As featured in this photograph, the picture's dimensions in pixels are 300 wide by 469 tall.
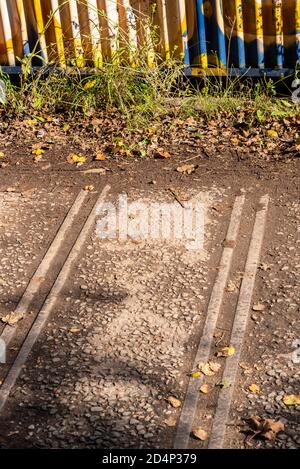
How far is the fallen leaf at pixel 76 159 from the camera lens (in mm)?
8000

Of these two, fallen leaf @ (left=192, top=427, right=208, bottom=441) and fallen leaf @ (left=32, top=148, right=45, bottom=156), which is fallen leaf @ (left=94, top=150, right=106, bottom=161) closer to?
fallen leaf @ (left=32, top=148, right=45, bottom=156)

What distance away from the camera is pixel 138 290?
6137 millimetres

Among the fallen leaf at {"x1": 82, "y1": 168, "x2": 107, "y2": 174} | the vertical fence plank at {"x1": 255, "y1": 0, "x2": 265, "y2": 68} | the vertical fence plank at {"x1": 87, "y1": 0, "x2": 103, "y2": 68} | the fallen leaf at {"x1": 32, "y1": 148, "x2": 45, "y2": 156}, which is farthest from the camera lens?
the vertical fence plank at {"x1": 87, "y1": 0, "x2": 103, "y2": 68}

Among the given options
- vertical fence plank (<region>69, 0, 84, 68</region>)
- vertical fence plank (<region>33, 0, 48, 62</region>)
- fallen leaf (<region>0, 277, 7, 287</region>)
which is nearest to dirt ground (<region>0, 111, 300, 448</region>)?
fallen leaf (<region>0, 277, 7, 287</region>)

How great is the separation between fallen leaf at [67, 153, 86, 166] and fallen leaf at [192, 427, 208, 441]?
12.3 feet

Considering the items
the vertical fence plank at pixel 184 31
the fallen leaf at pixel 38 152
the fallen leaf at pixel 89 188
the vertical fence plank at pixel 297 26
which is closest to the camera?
the fallen leaf at pixel 89 188

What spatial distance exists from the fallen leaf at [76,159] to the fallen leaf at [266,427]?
384 cm

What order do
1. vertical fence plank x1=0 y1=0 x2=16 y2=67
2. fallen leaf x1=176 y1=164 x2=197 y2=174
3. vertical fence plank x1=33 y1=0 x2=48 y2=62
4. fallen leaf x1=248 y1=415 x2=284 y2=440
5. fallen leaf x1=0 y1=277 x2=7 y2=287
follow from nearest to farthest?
fallen leaf x1=248 y1=415 x2=284 y2=440 → fallen leaf x1=0 y1=277 x2=7 y2=287 → fallen leaf x1=176 y1=164 x2=197 y2=174 → vertical fence plank x1=33 y1=0 x2=48 y2=62 → vertical fence plank x1=0 y1=0 x2=16 y2=67

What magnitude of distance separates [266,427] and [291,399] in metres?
0.32

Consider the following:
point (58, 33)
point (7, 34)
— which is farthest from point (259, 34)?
point (7, 34)

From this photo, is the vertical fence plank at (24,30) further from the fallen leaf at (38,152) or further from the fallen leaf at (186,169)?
the fallen leaf at (186,169)

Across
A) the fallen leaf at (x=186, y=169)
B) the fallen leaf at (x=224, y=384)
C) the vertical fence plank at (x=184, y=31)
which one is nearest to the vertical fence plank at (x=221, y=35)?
the vertical fence plank at (x=184, y=31)

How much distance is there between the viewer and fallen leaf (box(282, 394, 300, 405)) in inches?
195

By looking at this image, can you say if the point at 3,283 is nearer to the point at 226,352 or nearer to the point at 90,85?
the point at 226,352
